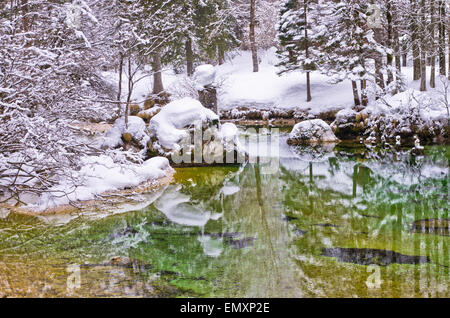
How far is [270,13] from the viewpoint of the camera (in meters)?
34.7

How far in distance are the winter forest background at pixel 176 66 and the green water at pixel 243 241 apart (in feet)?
4.84

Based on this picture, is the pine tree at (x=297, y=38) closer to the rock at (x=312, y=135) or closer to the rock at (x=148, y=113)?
the rock at (x=312, y=135)

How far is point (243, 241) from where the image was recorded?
21.2ft

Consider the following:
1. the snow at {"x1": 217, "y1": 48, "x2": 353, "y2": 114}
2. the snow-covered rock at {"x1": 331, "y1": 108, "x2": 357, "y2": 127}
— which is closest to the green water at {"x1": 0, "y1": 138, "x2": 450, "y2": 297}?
the snow-covered rock at {"x1": 331, "y1": 108, "x2": 357, "y2": 127}

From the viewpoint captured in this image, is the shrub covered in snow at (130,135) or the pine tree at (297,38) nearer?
the shrub covered in snow at (130,135)

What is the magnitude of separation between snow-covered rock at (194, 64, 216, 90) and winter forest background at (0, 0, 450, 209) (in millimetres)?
2452

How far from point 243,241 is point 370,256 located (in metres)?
1.87

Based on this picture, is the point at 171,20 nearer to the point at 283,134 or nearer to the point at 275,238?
the point at 283,134

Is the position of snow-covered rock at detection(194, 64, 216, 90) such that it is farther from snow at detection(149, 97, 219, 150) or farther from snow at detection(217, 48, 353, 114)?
snow at detection(217, 48, 353, 114)

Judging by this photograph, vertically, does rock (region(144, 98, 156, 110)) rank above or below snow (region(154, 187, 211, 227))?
above

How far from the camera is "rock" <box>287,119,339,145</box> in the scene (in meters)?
18.8

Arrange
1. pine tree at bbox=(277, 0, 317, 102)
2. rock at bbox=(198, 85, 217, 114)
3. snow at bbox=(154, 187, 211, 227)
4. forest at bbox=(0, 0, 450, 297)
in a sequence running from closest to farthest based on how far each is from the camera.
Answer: forest at bbox=(0, 0, 450, 297), snow at bbox=(154, 187, 211, 227), rock at bbox=(198, 85, 217, 114), pine tree at bbox=(277, 0, 317, 102)

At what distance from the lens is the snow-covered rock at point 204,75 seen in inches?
684

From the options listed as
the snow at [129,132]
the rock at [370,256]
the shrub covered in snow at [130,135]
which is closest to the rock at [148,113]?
the snow at [129,132]
